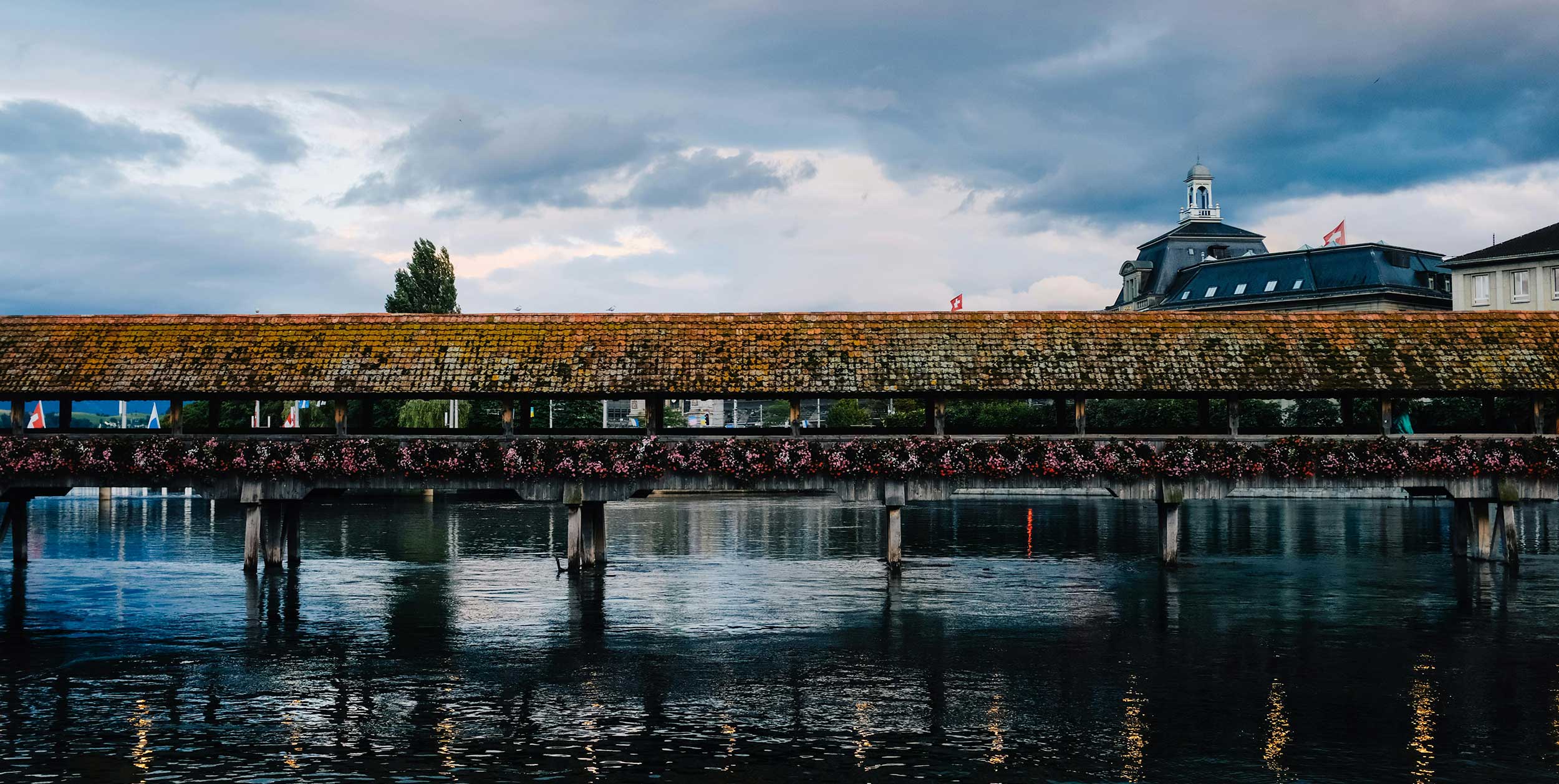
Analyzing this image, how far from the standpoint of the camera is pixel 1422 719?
20.6m

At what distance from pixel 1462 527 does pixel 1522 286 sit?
2010 inches

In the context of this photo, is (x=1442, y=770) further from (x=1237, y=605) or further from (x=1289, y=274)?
(x=1289, y=274)

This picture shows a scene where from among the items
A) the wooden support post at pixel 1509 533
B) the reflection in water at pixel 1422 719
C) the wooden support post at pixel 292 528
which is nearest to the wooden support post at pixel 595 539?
the wooden support post at pixel 292 528

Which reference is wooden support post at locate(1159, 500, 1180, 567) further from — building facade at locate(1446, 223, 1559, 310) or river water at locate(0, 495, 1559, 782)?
building facade at locate(1446, 223, 1559, 310)

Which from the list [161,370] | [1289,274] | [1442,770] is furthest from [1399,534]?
[1289,274]

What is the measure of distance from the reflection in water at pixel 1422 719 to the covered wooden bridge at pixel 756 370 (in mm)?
11207

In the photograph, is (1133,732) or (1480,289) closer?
(1133,732)

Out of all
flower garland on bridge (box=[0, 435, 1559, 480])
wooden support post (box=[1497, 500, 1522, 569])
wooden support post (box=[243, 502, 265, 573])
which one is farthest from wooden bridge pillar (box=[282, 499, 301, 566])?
wooden support post (box=[1497, 500, 1522, 569])

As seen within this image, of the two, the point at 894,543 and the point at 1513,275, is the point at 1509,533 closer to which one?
the point at 894,543

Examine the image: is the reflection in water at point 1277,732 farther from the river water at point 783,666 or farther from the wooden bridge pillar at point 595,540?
the wooden bridge pillar at point 595,540

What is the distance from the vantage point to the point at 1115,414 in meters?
98.6

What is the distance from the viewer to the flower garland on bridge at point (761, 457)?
35188mm

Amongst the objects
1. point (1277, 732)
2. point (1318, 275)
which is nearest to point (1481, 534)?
point (1277, 732)

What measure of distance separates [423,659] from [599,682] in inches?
162
